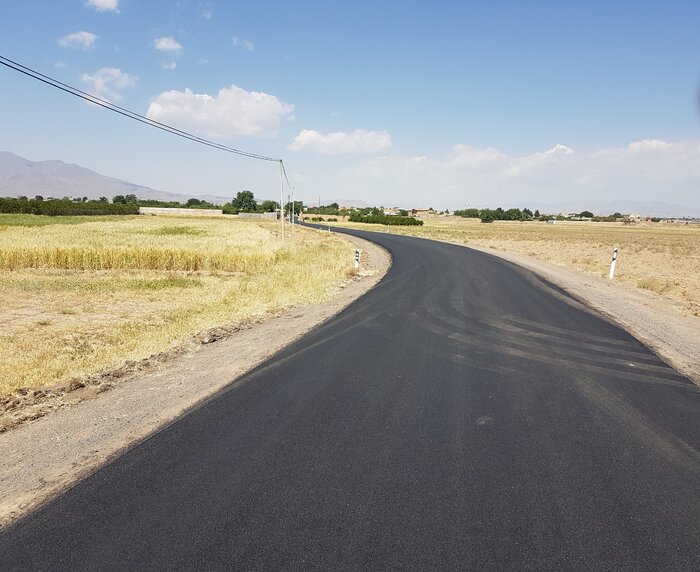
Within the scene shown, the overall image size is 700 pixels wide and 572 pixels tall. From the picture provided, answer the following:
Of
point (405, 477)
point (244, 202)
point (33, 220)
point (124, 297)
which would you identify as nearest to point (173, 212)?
point (244, 202)

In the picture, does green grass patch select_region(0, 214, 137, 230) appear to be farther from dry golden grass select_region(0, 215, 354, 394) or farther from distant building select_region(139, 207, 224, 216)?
distant building select_region(139, 207, 224, 216)

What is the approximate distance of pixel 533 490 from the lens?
405cm

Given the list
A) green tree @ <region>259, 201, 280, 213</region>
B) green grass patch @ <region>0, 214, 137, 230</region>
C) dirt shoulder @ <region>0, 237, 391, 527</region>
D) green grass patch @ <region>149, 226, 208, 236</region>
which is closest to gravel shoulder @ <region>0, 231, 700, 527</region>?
dirt shoulder @ <region>0, 237, 391, 527</region>

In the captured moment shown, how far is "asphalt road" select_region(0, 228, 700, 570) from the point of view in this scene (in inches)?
129

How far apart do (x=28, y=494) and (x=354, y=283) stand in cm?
1503

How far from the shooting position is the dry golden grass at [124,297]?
8.80m

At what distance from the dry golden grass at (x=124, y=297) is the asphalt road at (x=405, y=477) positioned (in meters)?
3.85

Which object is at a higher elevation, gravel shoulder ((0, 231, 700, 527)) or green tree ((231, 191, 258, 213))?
green tree ((231, 191, 258, 213))

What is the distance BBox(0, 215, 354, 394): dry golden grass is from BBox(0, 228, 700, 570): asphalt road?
3.85 metres

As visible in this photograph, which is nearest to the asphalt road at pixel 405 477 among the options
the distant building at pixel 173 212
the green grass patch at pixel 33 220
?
the green grass patch at pixel 33 220

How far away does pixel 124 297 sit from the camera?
51.6ft

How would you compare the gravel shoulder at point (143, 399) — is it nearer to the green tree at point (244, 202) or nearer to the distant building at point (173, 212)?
the distant building at point (173, 212)

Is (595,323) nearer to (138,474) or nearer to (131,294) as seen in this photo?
(138,474)

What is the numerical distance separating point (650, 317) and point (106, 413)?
A: 532 inches
